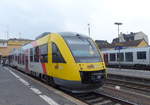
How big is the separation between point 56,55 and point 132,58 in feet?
87.1

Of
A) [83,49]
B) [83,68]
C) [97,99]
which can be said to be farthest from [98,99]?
[83,49]

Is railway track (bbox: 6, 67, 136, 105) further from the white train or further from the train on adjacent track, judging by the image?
the white train

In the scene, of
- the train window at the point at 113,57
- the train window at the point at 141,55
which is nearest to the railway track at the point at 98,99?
the train window at the point at 141,55

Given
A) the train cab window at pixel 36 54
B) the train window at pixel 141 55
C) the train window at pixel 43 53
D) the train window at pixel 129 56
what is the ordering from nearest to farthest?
the train window at pixel 43 53 < the train cab window at pixel 36 54 < the train window at pixel 141 55 < the train window at pixel 129 56

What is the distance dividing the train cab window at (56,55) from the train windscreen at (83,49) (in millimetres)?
573

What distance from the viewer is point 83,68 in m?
12.0

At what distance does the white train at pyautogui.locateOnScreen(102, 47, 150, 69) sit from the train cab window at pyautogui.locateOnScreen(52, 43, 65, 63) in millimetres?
22852

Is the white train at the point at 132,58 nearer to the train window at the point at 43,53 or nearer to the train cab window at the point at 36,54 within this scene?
the train cab window at the point at 36,54

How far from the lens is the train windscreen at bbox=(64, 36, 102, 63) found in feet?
40.9

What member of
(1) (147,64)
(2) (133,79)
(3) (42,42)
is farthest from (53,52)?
(1) (147,64)

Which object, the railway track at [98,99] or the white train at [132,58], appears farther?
the white train at [132,58]

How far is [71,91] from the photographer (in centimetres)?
1259

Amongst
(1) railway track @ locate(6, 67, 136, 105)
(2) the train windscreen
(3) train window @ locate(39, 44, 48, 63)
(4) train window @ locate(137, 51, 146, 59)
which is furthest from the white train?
(1) railway track @ locate(6, 67, 136, 105)

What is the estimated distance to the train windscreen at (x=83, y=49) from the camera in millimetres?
12453
